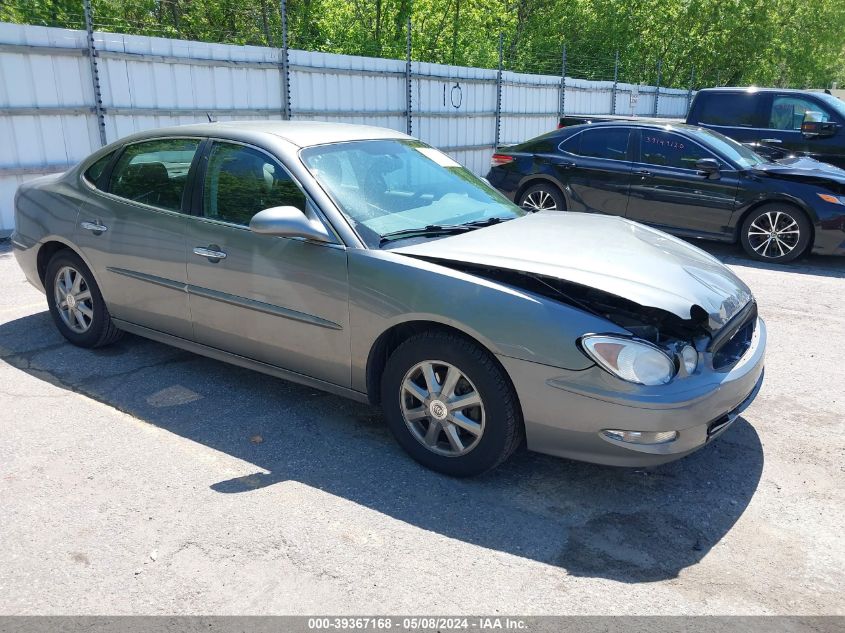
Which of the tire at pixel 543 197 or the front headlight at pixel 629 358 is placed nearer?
the front headlight at pixel 629 358

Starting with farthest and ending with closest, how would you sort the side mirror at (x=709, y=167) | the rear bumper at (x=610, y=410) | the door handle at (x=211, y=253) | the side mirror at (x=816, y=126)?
1. the side mirror at (x=816, y=126)
2. the side mirror at (x=709, y=167)
3. the door handle at (x=211, y=253)
4. the rear bumper at (x=610, y=410)

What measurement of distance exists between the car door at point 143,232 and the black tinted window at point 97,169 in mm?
15

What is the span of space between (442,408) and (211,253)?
1646 mm

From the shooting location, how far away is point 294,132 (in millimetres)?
4203

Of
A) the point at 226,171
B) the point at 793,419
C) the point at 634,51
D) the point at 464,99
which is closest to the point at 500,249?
the point at 226,171

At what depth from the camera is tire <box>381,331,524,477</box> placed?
10.7 ft

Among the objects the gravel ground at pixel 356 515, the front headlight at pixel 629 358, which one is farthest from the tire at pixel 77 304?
the front headlight at pixel 629 358

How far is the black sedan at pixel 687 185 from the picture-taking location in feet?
26.5

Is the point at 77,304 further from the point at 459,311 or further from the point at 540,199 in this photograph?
the point at 540,199

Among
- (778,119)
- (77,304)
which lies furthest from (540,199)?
(77,304)

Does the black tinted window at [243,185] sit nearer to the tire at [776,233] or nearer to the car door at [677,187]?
the car door at [677,187]

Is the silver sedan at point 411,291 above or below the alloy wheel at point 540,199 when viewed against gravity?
above

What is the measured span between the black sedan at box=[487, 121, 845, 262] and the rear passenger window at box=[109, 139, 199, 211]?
508cm

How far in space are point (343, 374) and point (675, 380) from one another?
1.63 metres
